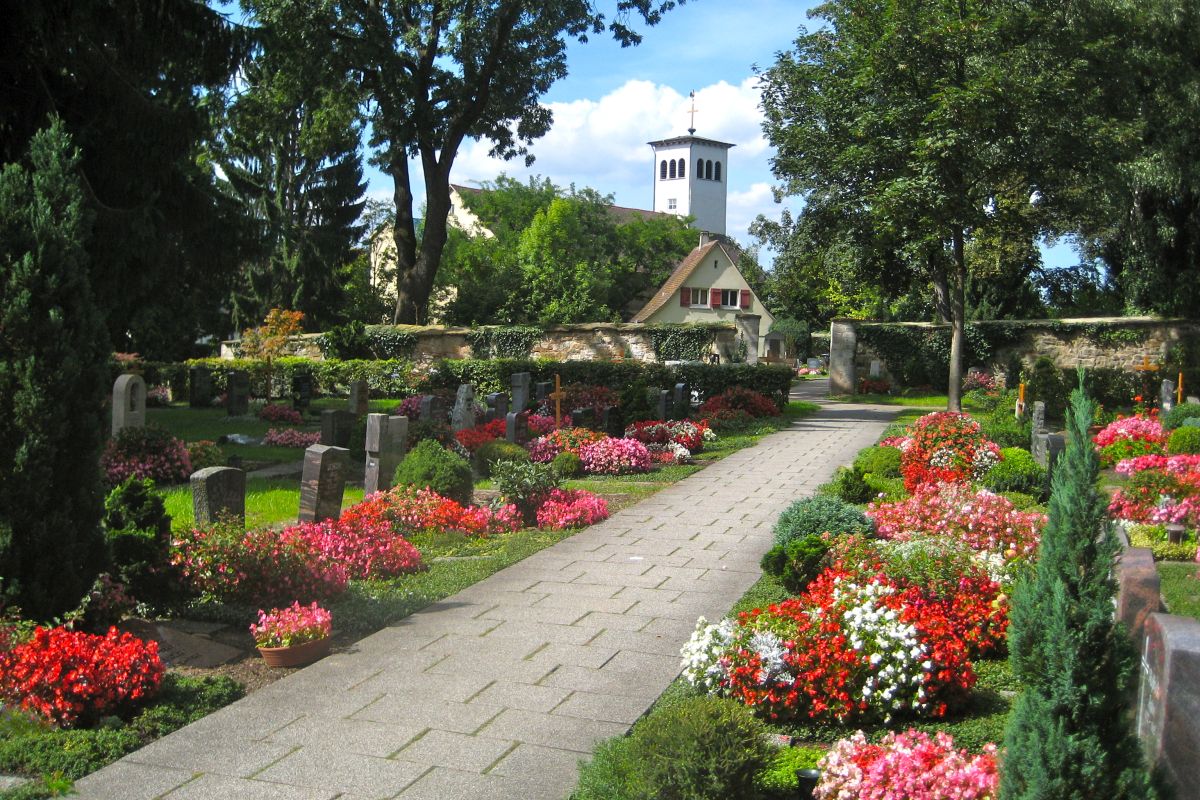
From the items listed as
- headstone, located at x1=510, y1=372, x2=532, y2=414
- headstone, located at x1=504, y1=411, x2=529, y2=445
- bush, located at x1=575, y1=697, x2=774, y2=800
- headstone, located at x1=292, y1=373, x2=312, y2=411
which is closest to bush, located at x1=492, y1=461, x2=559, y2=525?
headstone, located at x1=504, y1=411, x2=529, y2=445

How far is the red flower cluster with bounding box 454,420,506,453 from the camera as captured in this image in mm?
15227

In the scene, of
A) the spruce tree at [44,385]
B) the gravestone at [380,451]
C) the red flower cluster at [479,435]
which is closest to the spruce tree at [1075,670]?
the spruce tree at [44,385]

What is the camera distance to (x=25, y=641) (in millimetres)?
5199

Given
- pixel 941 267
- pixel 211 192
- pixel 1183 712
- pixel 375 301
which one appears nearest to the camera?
pixel 1183 712

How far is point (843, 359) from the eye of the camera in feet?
104

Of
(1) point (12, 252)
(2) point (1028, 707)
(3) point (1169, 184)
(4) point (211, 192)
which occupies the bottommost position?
(2) point (1028, 707)

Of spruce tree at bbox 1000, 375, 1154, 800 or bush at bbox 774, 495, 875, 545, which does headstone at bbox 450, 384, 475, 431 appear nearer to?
bush at bbox 774, 495, 875, 545

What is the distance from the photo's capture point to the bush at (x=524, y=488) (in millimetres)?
10695

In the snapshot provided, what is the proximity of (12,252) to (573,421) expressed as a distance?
12.2 metres

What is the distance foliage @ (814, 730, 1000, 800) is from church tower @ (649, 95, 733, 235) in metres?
99.8

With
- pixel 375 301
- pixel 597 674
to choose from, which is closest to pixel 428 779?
pixel 597 674

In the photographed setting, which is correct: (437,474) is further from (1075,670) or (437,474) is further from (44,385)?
(1075,670)

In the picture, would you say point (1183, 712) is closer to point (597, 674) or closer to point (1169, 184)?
point (597, 674)

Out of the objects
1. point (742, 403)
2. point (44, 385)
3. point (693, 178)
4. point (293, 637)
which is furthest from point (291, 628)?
point (693, 178)
